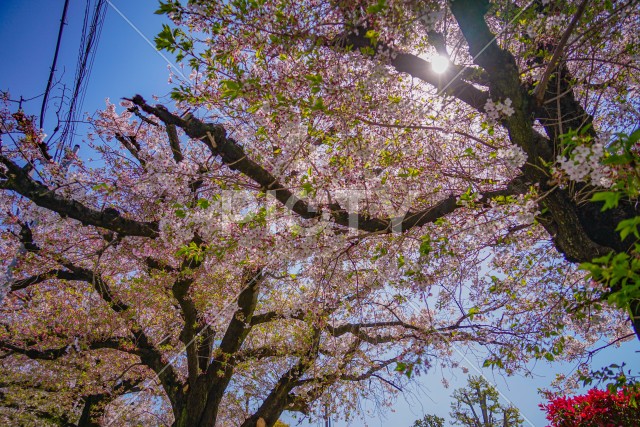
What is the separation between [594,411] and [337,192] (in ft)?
17.5

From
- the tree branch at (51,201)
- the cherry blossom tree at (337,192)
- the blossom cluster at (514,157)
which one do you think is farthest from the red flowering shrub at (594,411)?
the tree branch at (51,201)

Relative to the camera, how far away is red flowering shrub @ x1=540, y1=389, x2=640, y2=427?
5070mm

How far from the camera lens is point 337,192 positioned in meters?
4.52

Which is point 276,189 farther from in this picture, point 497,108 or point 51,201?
point 51,201

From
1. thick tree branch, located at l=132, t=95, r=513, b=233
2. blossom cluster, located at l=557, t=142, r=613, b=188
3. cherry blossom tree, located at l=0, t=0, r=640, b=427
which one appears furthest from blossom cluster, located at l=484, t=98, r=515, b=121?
blossom cluster, located at l=557, t=142, r=613, b=188

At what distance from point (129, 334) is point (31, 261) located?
247 centimetres

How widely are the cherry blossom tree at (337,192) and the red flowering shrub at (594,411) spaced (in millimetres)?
1030

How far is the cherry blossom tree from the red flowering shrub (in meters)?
1.03

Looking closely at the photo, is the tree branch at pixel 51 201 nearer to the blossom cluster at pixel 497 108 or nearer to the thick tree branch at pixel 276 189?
the thick tree branch at pixel 276 189

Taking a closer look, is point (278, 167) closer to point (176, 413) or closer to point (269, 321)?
point (269, 321)

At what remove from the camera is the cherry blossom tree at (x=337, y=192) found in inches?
139

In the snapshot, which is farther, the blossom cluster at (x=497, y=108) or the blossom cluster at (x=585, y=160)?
the blossom cluster at (x=497, y=108)

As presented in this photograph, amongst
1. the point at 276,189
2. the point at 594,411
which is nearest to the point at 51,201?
the point at 276,189

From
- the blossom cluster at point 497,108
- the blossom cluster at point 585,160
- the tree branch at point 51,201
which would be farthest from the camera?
the tree branch at point 51,201
